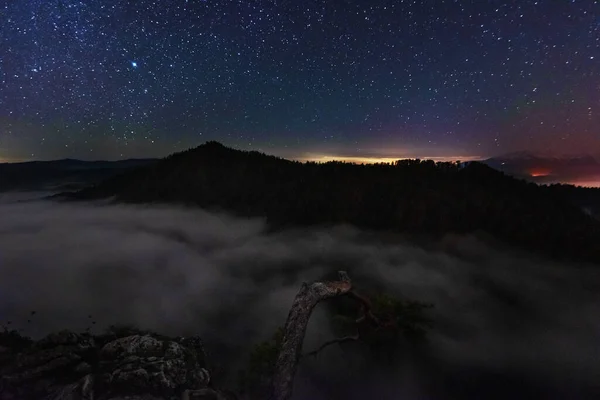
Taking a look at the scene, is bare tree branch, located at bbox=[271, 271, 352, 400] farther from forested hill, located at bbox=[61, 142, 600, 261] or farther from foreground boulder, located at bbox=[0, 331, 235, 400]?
forested hill, located at bbox=[61, 142, 600, 261]

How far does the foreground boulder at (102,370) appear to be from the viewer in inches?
361

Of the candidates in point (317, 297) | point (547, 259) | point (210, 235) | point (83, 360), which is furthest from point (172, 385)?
point (210, 235)

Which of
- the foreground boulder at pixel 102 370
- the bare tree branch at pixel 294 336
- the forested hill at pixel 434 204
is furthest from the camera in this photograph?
the forested hill at pixel 434 204

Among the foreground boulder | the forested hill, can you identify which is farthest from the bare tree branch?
the forested hill

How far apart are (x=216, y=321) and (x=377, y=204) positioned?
7120 cm

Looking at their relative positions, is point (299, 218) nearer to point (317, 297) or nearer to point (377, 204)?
point (377, 204)

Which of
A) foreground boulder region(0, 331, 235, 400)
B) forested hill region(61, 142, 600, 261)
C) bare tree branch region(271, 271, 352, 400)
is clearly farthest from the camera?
forested hill region(61, 142, 600, 261)

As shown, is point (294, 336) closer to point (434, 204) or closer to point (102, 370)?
point (102, 370)

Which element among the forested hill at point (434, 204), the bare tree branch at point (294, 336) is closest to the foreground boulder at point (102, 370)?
the bare tree branch at point (294, 336)

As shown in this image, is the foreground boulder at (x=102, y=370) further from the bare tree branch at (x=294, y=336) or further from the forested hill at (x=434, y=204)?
the forested hill at (x=434, y=204)

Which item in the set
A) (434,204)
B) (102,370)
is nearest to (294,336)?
(102,370)

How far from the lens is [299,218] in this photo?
5340 inches

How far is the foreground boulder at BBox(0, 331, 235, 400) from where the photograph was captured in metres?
9.18

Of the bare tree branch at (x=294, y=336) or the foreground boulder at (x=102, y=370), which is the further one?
the foreground boulder at (x=102, y=370)
